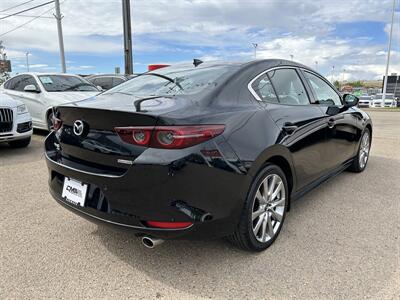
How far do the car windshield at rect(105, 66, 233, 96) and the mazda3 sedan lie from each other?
14 mm

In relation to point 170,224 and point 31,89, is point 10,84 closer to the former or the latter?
point 31,89

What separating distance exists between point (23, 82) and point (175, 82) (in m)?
7.01

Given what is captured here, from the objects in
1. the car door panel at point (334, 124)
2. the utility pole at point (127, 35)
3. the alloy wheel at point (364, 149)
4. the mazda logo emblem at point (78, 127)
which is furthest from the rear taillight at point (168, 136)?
the utility pole at point (127, 35)

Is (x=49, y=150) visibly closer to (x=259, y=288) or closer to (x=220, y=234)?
(x=220, y=234)

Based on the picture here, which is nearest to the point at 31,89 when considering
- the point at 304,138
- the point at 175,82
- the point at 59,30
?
the point at 175,82

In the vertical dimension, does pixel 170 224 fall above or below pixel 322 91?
below

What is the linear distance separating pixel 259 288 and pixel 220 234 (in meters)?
0.43

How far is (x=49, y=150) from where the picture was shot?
289 centimetres

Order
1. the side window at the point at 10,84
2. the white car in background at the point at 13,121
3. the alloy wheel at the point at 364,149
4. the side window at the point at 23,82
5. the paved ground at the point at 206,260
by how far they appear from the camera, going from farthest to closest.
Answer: the side window at the point at 10,84, the side window at the point at 23,82, the white car in background at the point at 13,121, the alloy wheel at the point at 364,149, the paved ground at the point at 206,260

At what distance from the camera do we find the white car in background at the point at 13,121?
592 centimetres

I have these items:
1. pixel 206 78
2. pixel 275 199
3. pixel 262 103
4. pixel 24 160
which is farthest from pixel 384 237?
pixel 24 160

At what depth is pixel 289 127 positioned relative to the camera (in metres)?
2.94

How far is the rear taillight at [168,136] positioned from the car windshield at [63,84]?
6.61m

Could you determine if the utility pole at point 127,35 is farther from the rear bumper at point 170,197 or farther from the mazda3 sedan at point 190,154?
the rear bumper at point 170,197
